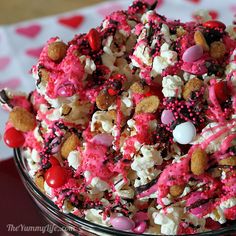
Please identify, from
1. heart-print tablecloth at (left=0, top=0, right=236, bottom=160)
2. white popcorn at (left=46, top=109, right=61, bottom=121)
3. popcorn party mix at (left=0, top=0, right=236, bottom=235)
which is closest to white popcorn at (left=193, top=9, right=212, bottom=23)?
popcorn party mix at (left=0, top=0, right=236, bottom=235)

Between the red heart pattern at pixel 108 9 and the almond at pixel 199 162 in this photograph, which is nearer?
the almond at pixel 199 162

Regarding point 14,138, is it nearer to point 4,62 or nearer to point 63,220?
point 63,220

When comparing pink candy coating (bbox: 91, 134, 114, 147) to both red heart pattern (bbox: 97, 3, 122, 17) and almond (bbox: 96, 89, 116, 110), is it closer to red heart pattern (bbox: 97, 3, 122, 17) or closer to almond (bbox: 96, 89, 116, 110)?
almond (bbox: 96, 89, 116, 110)

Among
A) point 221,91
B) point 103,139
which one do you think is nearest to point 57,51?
point 103,139

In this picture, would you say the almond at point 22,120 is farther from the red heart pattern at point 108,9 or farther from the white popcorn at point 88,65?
the red heart pattern at point 108,9

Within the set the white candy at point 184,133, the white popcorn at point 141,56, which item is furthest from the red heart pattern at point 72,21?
the white candy at point 184,133

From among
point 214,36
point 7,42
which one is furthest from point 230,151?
point 7,42

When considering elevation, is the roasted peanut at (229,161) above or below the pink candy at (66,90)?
below
